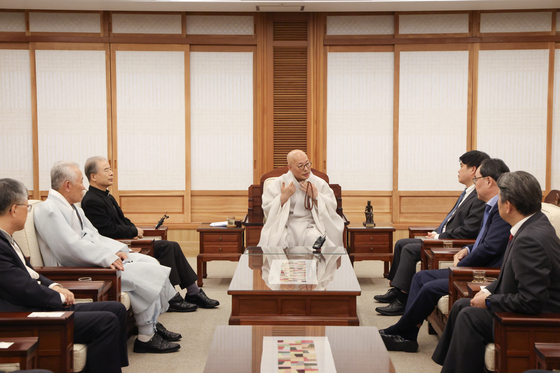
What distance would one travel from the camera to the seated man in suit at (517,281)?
6.99 feet

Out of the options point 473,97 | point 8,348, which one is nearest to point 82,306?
point 8,348

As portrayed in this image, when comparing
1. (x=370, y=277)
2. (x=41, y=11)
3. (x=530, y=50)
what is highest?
(x=41, y=11)

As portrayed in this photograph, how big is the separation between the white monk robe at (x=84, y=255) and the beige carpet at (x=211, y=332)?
290 millimetres

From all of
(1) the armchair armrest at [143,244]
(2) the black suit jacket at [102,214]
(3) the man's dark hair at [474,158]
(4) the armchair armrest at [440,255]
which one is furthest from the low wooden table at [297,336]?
(3) the man's dark hair at [474,158]

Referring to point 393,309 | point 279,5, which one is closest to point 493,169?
point 393,309

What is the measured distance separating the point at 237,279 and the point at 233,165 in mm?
3428

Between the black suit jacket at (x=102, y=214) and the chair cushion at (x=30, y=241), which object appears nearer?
the chair cushion at (x=30, y=241)

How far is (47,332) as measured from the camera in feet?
6.98

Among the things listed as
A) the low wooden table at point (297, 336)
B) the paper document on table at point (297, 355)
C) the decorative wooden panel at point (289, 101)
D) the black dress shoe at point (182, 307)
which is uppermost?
the decorative wooden panel at point (289, 101)

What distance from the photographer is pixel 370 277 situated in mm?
5281

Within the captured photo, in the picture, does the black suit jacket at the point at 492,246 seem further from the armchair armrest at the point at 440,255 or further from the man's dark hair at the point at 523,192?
the man's dark hair at the point at 523,192

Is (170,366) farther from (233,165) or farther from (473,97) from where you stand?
(473,97)

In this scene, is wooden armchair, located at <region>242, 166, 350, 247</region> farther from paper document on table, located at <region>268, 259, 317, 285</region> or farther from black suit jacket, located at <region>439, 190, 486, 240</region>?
paper document on table, located at <region>268, 259, 317, 285</region>

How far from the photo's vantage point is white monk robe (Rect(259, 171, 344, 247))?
4.57 meters
